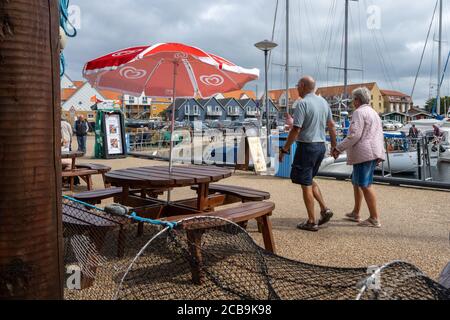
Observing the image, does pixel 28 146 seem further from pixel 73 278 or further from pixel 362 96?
pixel 362 96

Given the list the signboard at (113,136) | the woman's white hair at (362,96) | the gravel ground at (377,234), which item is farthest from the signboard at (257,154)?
the signboard at (113,136)

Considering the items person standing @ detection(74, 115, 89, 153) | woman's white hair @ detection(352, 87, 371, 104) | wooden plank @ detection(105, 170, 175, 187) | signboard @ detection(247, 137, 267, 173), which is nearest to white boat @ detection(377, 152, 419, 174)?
signboard @ detection(247, 137, 267, 173)

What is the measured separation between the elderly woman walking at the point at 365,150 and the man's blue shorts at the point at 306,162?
42 cm

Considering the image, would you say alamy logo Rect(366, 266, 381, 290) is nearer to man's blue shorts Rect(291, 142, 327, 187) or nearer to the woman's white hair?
man's blue shorts Rect(291, 142, 327, 187)

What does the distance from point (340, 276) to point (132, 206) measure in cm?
323

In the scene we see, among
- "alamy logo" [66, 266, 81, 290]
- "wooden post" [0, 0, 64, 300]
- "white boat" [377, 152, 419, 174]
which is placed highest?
"wooden post" [0, 0, 64, 300]

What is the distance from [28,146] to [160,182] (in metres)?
2.56

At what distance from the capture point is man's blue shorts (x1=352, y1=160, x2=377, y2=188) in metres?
5.35

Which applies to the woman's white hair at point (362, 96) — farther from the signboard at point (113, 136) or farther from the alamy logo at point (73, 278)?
the signboard at point (113, 136)

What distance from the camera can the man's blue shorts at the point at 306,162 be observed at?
5.06 m

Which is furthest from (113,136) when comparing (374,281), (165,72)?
(374,281)

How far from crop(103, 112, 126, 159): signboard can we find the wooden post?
568 inches
